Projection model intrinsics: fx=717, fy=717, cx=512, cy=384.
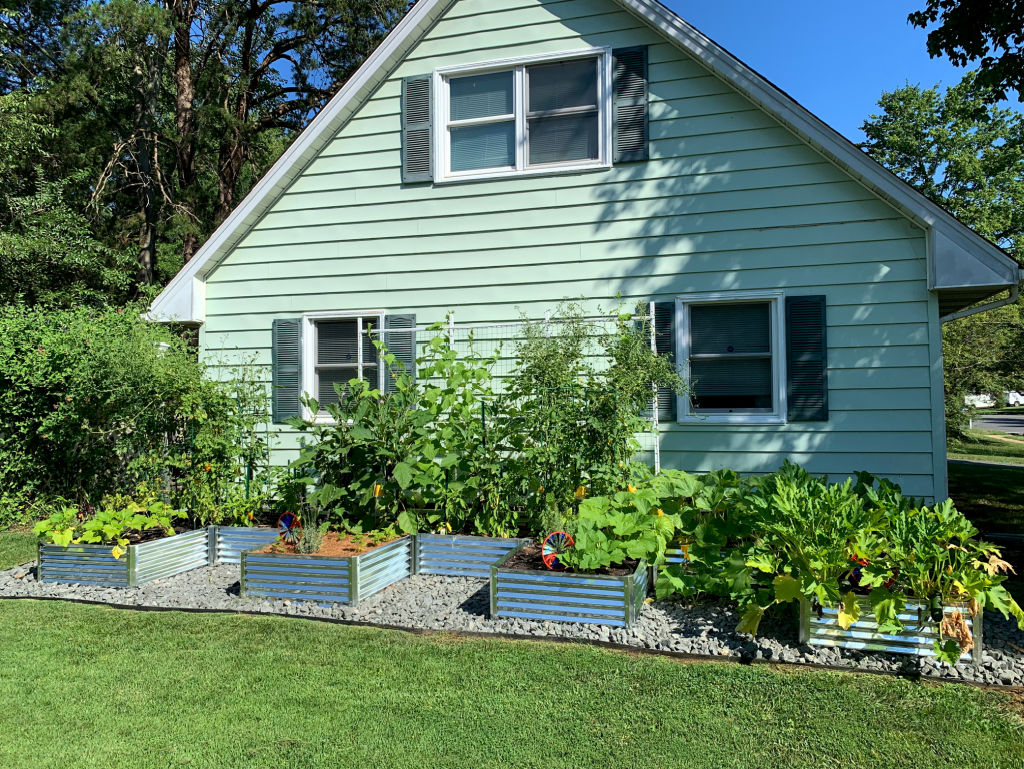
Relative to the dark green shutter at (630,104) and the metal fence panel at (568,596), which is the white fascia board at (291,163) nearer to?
the dark green shutter at (630,104)

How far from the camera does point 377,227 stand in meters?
7.93

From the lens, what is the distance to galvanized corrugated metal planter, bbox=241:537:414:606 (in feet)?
16.6

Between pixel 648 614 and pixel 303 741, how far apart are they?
236cm

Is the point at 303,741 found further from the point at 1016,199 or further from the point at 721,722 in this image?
the point at 1016,199

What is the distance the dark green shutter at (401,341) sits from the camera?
7.70 m

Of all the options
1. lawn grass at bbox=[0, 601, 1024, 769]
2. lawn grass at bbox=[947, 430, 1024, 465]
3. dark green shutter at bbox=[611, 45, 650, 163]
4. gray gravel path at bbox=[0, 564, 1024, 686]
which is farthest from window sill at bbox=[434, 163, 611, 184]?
lawn grass at bbox=[947, 430, 1024, 465]

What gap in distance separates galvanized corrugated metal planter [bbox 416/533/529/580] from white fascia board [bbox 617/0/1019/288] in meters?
4.34

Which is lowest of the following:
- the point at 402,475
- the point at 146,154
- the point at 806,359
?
the point at 402,475

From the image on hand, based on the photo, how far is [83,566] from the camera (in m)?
5.69

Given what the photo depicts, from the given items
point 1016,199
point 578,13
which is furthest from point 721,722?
point 1016,199

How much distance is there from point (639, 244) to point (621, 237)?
20cm

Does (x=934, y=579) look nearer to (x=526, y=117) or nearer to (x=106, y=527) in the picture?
(x=526, y=117)

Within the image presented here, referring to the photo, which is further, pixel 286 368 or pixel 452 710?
pixel 286 368

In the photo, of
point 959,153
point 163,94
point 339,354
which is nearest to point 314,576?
point 339,354
